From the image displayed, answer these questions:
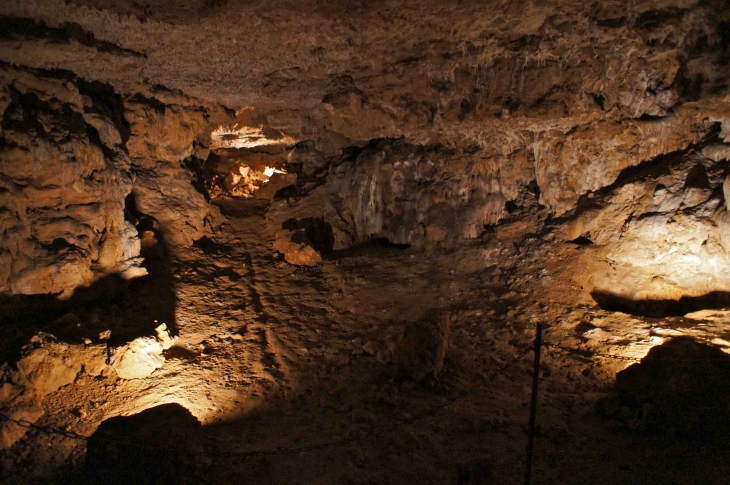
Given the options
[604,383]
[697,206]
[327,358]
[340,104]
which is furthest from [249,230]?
[697,206]

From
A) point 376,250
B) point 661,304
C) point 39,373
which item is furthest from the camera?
point 376,250

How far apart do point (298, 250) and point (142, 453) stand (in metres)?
5.33

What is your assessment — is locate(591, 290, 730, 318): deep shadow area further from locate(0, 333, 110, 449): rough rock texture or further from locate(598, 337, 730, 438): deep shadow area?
locate(0, 333, 110, 449): rough rock texture

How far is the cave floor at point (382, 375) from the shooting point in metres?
5.97

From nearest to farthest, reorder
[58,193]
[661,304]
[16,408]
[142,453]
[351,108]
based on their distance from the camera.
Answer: [142,453], [16,408], [58,193], [661,304], [351,108]

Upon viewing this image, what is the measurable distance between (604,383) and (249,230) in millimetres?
7748

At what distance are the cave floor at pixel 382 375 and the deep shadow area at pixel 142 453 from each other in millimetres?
86

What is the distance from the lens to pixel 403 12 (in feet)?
24.4

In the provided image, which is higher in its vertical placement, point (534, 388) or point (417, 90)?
point (417, 90)

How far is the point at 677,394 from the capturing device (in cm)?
612

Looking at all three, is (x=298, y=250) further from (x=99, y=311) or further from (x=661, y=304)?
(x=661, y=304)

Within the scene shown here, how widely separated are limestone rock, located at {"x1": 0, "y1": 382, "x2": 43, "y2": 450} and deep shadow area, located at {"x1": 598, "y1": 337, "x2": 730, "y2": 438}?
7.17 m

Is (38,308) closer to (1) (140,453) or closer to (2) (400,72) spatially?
(1) (140,453)

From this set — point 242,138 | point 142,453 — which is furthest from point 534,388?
point 242,138
